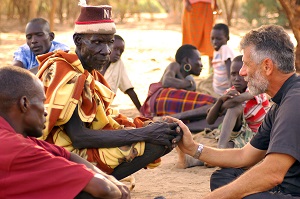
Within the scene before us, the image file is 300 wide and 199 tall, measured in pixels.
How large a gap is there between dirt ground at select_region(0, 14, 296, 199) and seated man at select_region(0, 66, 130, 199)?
77.0 inches

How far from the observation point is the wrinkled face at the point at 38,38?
21.1 feet

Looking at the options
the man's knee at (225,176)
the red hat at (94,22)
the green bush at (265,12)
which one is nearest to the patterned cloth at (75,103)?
the red hat at (94,22)

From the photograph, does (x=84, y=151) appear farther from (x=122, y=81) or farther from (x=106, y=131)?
(x=122, y=81)

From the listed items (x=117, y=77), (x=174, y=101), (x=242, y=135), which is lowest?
(x=174, y=101)

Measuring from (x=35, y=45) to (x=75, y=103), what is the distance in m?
2.46

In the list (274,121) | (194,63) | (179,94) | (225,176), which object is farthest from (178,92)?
(274,121)

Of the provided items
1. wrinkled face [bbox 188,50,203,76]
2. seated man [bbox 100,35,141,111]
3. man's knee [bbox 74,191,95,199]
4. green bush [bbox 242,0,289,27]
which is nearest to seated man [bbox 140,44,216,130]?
wrinkled face [bbox 188,50,203,76]

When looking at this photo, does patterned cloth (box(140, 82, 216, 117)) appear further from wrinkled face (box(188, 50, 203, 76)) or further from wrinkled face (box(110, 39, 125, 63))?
wrinkled face (box(110, 39, 125, 63))

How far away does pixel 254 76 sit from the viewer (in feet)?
12.4

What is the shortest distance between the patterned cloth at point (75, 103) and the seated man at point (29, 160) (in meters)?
0.91

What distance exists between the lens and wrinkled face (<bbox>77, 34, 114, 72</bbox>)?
14.3 feet

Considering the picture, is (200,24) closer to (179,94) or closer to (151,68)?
(151,68)

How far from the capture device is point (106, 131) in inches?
168

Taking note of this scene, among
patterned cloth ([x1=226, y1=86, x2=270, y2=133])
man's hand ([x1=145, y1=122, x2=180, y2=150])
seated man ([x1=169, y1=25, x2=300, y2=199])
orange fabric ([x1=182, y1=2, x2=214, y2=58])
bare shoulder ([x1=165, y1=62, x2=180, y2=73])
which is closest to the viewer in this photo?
seated man ([x1=169, y1=25, x2=300, y2=199])
